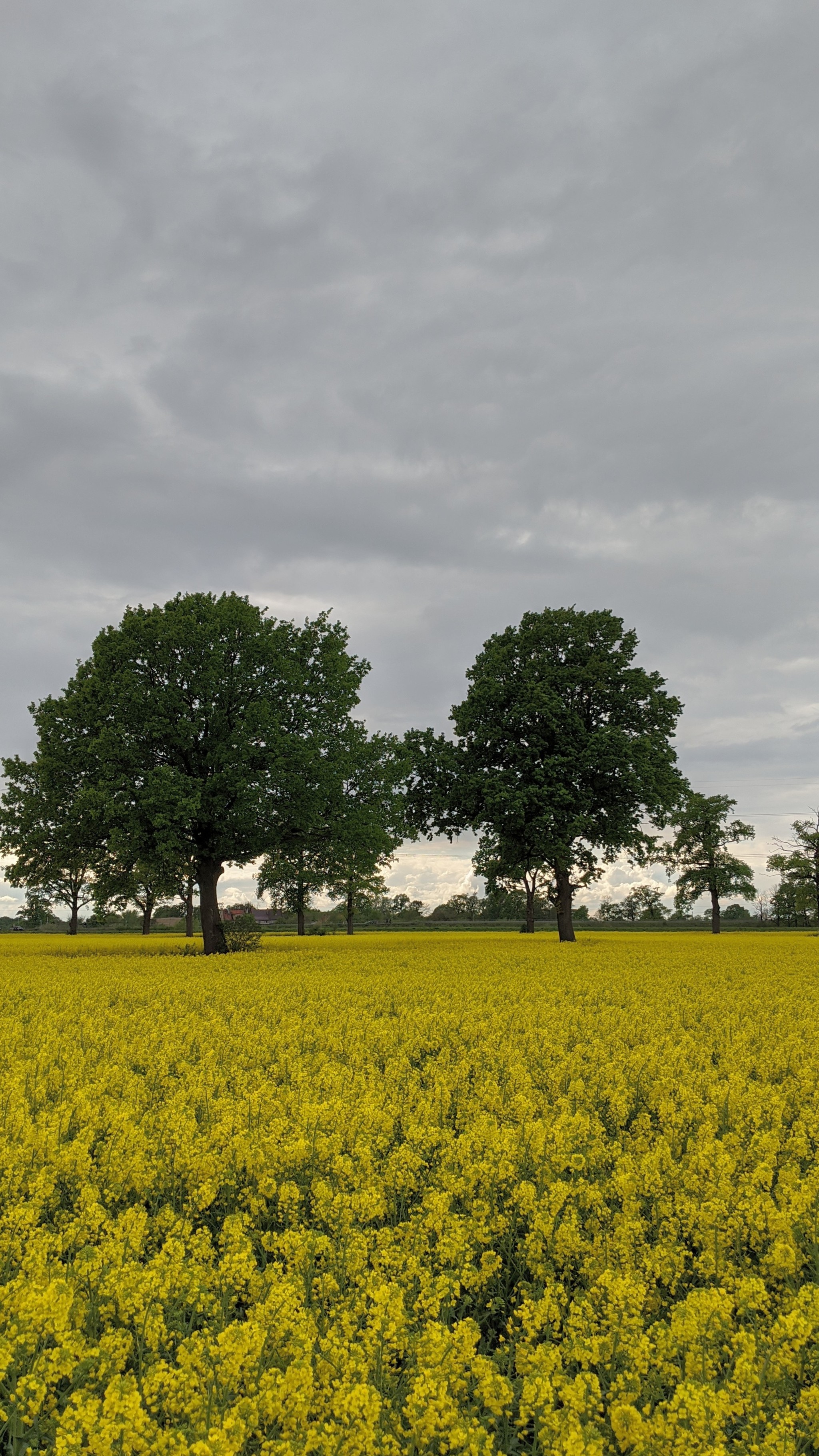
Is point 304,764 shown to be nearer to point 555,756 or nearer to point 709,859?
point 555,756

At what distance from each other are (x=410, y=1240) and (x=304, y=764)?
78.4ft

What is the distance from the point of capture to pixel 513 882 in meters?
45.8

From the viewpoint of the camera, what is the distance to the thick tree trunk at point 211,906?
31.1 meters

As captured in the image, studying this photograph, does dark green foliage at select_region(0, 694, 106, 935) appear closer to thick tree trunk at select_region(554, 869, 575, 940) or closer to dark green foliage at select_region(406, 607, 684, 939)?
dark green foliage at select_region(406, 607, 684, 939)

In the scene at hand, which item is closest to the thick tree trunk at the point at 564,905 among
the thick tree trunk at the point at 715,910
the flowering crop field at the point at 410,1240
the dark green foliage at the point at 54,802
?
the dark green foliage at the point at 54,802

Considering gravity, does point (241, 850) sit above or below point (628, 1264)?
above

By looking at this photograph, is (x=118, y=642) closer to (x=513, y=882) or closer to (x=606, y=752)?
(x=606, y=752)

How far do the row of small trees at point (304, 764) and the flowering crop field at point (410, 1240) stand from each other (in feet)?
58.3

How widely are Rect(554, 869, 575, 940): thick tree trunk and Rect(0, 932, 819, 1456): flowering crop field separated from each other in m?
24.1

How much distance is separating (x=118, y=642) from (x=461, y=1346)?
97.8ft

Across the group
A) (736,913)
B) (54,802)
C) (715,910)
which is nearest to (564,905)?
(54,802)

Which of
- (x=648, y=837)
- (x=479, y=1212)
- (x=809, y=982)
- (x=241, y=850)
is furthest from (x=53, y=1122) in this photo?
(x=648, y=837)

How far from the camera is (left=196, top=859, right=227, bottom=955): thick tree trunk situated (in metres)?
31.1

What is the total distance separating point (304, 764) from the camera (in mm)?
28156
